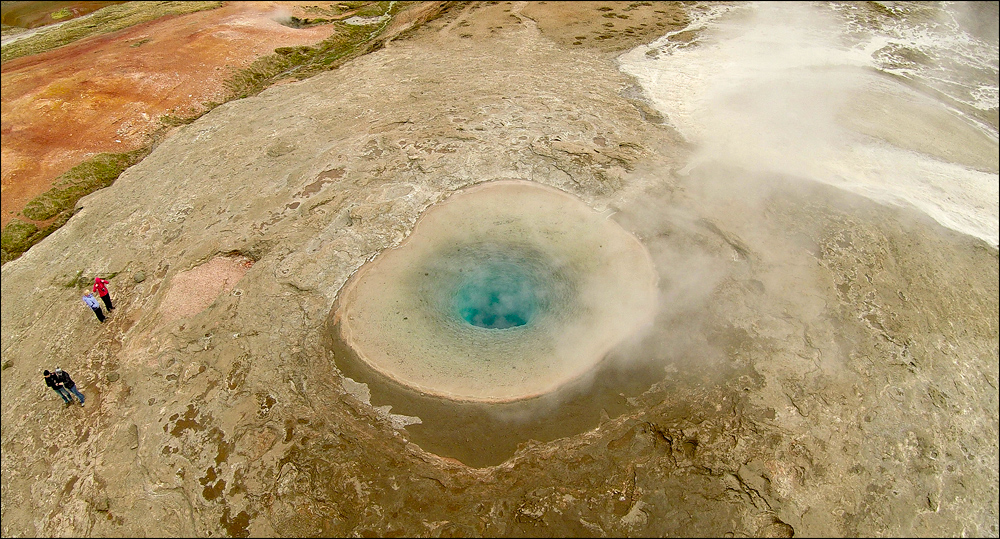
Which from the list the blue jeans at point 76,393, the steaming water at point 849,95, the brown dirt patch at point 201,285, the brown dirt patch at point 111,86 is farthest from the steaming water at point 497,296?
the brown dirt patch at point 111,86

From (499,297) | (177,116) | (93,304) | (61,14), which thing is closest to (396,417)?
(499,297)

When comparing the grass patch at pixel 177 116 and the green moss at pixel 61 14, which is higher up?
the green moss at pixel 61 14

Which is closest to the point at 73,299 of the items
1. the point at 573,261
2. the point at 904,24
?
the point at 573,261

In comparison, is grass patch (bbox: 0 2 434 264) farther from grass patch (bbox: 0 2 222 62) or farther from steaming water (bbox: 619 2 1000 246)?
steaming water (bbox: 619 2 1000 246)

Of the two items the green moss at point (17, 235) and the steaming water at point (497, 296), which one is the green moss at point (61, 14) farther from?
the steaming water at point (497, 296)

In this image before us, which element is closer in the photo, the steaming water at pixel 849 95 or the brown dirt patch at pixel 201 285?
the brown dirt patch at pixel 201 285

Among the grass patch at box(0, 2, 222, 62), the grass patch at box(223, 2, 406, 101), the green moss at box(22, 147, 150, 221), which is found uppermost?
the grass patch at box(0, 2, 222, 62)

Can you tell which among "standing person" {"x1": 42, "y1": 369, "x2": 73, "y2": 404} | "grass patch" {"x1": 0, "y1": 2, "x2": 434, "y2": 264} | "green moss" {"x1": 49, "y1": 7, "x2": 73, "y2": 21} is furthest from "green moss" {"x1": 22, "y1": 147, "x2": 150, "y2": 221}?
"green moss" {"x1": 49, "y1": 7, "x2": 73, "y2": 21}
